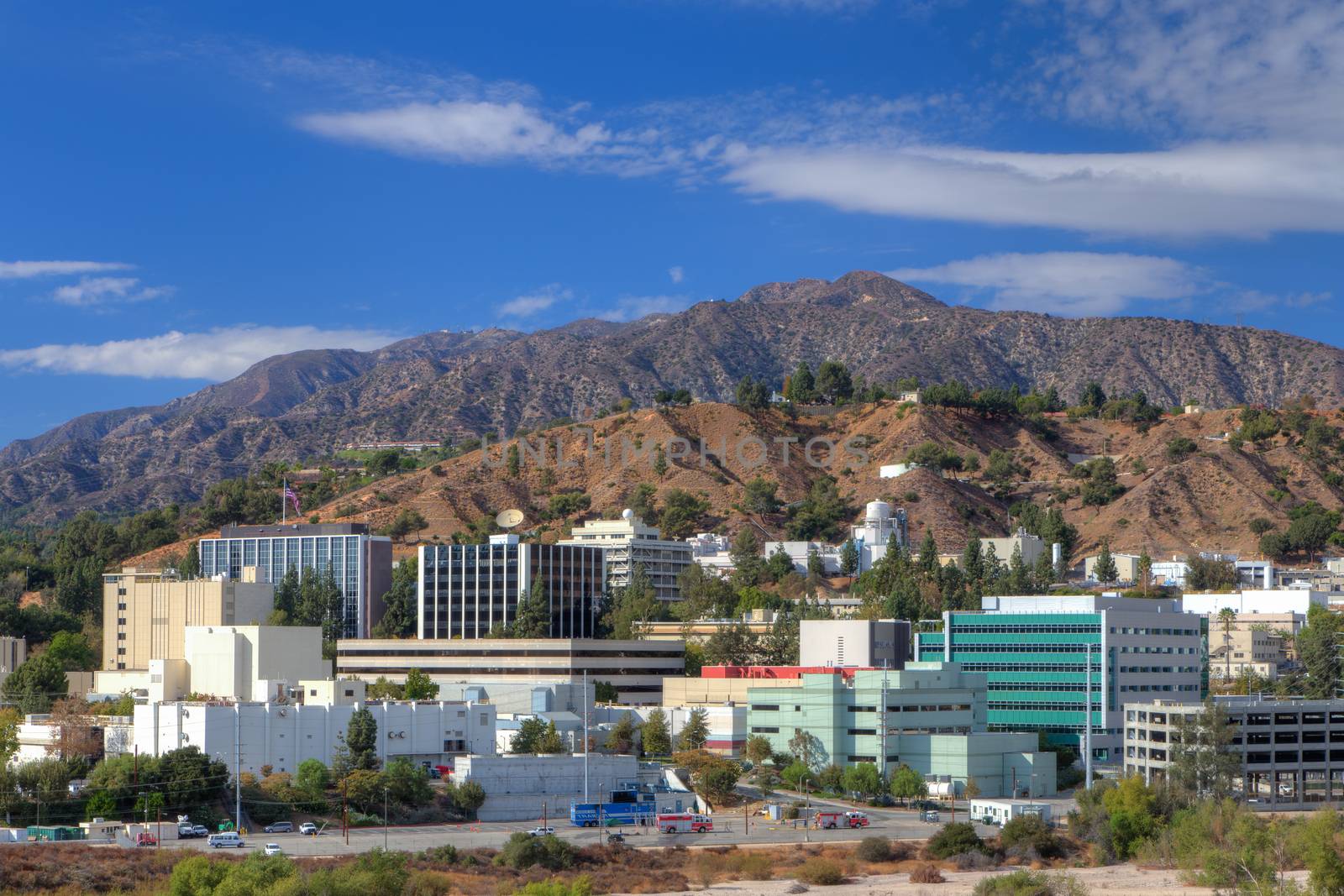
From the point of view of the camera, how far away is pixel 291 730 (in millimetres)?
104062

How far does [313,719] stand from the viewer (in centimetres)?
10488

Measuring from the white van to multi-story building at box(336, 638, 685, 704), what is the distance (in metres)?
55.2

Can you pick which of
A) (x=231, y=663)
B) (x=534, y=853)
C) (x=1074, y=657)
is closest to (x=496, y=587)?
(x=231, y=663)

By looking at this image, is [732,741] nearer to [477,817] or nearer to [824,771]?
[824,771]

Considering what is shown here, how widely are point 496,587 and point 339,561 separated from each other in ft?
101

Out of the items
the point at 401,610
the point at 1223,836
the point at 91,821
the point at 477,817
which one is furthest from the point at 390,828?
the point at 401,610

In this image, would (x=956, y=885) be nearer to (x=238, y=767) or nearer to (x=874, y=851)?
(x=874, y=851)

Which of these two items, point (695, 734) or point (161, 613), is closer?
point (695, 734)

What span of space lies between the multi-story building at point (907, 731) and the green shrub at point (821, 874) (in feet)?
95.9

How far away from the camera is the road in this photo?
8675 centimetres

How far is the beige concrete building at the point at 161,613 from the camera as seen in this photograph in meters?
152

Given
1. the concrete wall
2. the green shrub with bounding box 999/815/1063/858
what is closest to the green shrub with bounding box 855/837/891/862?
the green shrub with bounding box 999/815/1063/858

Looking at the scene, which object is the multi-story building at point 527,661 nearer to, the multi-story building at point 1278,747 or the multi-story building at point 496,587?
the multi-story building at point 496,587

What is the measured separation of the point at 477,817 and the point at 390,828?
7071mm
